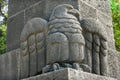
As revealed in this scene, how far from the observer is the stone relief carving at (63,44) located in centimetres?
432

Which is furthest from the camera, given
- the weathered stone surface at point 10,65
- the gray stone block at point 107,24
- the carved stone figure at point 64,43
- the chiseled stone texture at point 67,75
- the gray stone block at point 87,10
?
the gray stone block at point 107,24

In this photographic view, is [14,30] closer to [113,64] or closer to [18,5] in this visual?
[18,5]

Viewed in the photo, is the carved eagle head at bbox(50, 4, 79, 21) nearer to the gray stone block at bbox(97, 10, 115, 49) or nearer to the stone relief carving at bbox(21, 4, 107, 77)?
the stone relief carving at bbox(21, 4, 107, 77)

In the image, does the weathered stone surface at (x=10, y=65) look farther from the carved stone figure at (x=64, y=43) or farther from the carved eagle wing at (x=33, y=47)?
the carved stone figure at (x=64, y=43)

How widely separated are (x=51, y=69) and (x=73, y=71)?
489 mm

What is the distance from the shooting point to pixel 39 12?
17.0 feet

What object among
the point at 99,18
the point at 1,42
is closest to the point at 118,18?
the point at 1,42

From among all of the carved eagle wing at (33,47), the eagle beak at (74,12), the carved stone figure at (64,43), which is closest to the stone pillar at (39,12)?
the eagle beak at (74,12)

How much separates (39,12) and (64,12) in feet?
2.40

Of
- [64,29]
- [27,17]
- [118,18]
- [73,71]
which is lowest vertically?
[73,71]

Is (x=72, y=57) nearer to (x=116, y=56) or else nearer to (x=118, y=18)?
(x=116, y=56)

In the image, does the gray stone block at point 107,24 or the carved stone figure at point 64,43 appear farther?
the gray stone block at point 107,24

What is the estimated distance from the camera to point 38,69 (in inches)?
182

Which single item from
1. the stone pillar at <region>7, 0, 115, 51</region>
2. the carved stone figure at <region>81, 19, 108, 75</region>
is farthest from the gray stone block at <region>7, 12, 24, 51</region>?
the carved stone figure at <region>81, 19, 108, 75</region>
